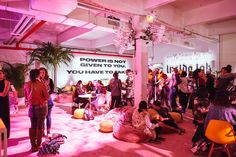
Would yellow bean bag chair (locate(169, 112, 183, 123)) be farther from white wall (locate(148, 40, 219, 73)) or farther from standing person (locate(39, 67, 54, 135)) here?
white wall (locate(148, 40, 219, 73))

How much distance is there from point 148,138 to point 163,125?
0.66 metres

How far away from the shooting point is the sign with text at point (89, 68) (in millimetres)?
12570

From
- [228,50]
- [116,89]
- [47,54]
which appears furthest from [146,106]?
[228,50]

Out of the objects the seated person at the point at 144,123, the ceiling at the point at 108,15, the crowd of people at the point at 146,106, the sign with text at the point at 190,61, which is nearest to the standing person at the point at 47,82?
the crowd of people at the point at 146,106

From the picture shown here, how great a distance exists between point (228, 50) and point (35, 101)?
33.5ft

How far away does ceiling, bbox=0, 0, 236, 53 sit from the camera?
5.32 m

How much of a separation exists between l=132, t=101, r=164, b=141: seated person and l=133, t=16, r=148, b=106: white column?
1615 mm

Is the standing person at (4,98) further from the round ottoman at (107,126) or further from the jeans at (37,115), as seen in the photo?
the round ottoman at (107,126)

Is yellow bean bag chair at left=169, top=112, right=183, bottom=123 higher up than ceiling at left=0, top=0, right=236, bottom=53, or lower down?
lower down

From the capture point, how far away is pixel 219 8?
6.59 metres

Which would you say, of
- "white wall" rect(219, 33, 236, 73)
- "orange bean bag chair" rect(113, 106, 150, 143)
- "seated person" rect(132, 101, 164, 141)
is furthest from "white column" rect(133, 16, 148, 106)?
"white wall" rect(219, 33, 236, 73)

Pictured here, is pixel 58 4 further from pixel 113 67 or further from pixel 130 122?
pixel 113 67

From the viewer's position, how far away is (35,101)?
369cm

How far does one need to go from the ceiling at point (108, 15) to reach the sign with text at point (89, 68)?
2204 millimetres
